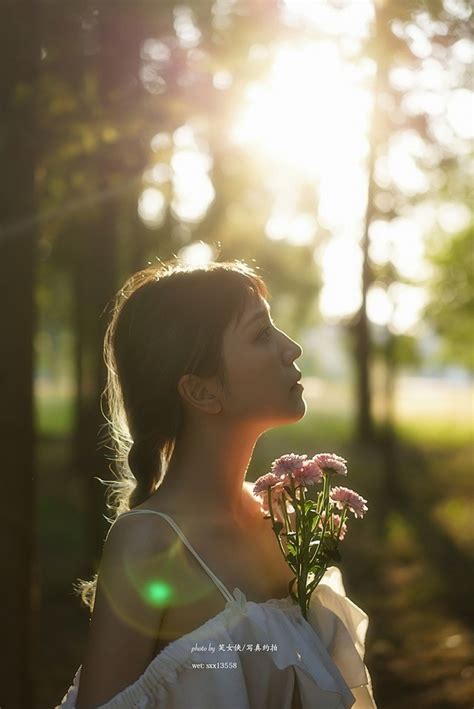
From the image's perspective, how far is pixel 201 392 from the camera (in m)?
2.55

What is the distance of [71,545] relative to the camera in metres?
13.1

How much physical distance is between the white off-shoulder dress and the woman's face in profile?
0.38 metres

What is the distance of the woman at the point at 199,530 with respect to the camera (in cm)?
228

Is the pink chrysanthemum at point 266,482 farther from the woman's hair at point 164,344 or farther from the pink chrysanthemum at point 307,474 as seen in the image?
the woman's hair at point 164,344

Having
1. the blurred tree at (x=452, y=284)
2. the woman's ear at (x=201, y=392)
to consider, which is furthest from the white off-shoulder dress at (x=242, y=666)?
the blurred tree at (x=452, y=284)

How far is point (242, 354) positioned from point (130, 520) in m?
0.54

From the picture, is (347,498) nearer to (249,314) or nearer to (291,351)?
(291,351)

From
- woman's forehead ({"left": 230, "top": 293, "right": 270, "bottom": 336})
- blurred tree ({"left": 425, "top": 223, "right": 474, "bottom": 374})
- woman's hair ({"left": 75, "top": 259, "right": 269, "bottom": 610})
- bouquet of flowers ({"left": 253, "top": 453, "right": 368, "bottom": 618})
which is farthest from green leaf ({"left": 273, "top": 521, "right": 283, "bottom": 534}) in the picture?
blurred tree ({"left": 425, "top": 223, "right": 474, "bottom": 374})

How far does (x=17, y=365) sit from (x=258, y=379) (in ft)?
9.78

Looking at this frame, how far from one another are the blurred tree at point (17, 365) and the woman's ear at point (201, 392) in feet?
9.37

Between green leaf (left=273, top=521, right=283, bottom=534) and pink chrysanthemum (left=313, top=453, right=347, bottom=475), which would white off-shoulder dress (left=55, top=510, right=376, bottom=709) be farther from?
pink chrysanthemum (left=313, top=453, right=347, bottom=475)

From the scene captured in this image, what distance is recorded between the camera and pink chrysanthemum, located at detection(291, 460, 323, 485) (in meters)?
2.40

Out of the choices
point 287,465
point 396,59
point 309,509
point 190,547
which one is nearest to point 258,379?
point 287,465

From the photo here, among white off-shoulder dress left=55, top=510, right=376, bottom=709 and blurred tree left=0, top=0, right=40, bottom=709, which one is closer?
white off-shoulder dress left=55, top=510, right=376, bottom=709
